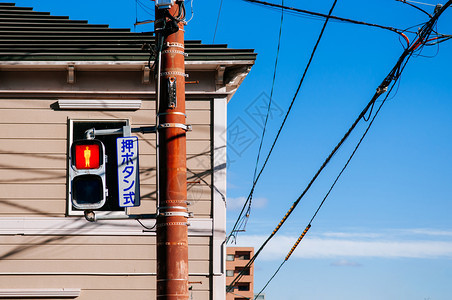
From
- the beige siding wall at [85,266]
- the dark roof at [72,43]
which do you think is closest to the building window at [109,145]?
the beige siding wall at [85,266]

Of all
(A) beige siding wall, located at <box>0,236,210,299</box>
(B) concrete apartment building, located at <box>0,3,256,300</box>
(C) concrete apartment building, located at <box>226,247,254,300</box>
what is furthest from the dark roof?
(C) concrete apartment building, located at <box>226,247,254,300</box>

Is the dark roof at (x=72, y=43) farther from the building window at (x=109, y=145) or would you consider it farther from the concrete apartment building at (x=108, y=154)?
the building window at (x=109, y=145)

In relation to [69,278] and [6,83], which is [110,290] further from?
[6,83]

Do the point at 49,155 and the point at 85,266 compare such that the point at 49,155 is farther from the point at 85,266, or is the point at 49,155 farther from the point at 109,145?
the point at 85,266

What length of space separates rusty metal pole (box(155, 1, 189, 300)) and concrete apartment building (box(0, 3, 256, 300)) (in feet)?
19.7

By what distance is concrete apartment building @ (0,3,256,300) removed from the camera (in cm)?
1342

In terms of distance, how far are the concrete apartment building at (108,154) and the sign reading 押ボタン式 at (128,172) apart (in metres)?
5.40

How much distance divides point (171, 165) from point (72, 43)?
7988 millimetres

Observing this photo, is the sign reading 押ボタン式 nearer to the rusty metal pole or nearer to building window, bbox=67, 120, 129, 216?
the rusty metal pole

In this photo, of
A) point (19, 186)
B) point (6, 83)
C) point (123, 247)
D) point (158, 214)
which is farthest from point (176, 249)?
point (6, 83)

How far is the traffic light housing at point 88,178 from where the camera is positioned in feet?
23.9

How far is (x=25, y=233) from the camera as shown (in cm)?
1346

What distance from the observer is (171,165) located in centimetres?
754

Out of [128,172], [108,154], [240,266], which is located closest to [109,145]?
[108,154]
